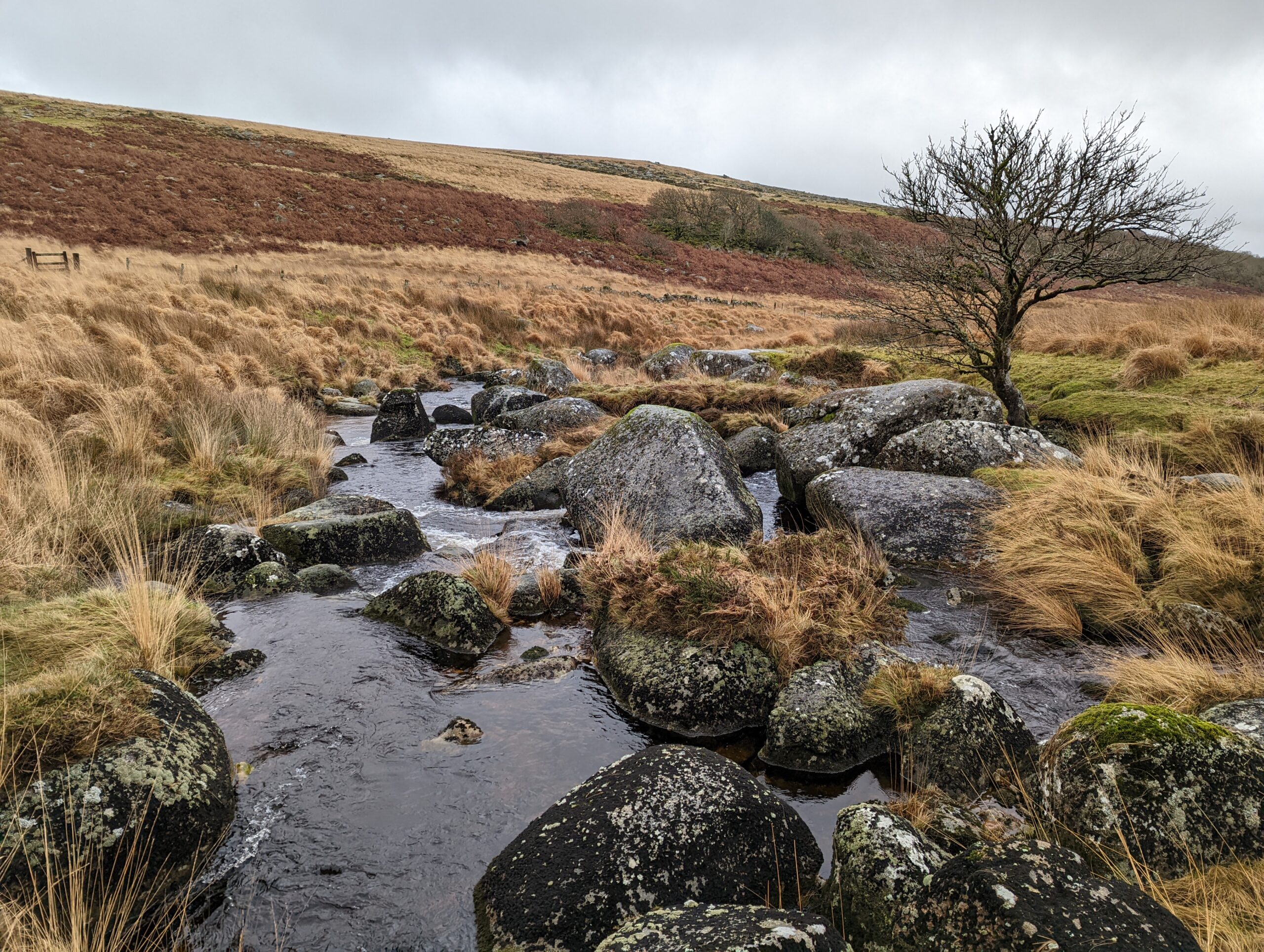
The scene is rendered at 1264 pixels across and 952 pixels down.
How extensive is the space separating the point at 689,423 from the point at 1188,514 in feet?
18.5

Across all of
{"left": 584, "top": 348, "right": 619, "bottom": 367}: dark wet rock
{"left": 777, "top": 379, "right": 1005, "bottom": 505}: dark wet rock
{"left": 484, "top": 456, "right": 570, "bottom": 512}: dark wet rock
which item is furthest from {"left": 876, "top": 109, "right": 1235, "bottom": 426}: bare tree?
{"left": 584, "top": 348, "right": 619, "bottom": 367}: dark wet rock

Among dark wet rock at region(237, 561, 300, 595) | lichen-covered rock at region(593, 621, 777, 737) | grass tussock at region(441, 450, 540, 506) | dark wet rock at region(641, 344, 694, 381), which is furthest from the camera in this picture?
dark wet rock at region(641, 344, 694, 381)

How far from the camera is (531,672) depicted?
6094 mm

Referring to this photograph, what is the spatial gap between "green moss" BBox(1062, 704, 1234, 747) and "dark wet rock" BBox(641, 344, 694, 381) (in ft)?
52.5

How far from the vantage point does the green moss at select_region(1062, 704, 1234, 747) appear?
365 centimetres

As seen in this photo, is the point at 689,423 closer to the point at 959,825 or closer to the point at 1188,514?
the point at 1188,514

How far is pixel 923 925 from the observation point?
8.98 ft

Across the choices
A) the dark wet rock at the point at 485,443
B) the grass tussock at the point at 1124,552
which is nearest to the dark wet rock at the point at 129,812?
the grass tussock at the point at 1124,552

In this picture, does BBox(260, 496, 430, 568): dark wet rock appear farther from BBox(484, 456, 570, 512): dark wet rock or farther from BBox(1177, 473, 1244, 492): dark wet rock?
BBox(1177, 473, 1244, 492): dark wet rock

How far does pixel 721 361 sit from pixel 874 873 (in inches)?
636

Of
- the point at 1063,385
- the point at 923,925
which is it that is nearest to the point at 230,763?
the point at 923,925

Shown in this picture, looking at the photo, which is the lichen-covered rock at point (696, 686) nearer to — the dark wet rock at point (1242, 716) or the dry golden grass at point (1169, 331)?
the dark wet rock at point (1242, 716)

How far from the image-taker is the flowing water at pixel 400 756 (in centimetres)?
367

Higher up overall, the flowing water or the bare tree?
the bare tree
